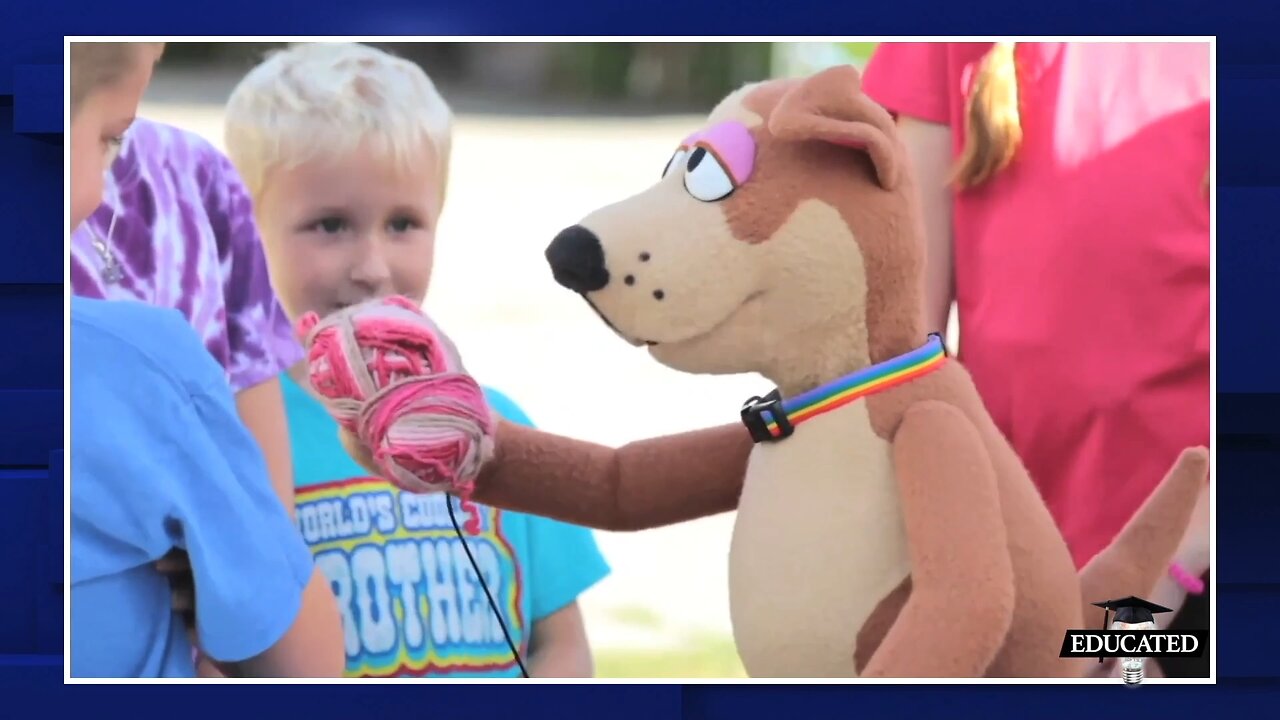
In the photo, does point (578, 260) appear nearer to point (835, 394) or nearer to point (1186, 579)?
point (835, 394)

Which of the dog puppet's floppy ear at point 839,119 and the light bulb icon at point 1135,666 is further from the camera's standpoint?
the light bulb icon at point 1135,666

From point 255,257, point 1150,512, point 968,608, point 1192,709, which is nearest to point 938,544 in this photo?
point 968,608

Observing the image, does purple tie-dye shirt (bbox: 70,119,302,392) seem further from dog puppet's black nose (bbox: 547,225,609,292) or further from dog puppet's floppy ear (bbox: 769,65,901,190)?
dog puppet's floppy ear (bbox: 769,65,901,190)

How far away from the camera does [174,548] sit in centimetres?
147

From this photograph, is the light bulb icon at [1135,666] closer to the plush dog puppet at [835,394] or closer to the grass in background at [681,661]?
the plush dog puppet at [835,394]

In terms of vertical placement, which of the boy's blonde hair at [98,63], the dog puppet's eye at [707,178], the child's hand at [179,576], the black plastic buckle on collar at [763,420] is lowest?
the child's hand at [179,576]

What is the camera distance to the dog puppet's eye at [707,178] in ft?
4.47

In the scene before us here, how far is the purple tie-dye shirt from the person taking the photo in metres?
1.45

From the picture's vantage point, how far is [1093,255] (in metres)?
1.44

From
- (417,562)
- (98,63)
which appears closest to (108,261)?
(98,63)

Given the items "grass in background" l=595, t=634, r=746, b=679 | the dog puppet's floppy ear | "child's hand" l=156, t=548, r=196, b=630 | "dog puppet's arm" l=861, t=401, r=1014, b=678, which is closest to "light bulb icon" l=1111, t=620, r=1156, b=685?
"dog puppet's arm" l=861, t=401, r=1014, b=678

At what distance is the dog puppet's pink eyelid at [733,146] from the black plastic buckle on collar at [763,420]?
0.21 metres

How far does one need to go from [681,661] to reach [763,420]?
28cm

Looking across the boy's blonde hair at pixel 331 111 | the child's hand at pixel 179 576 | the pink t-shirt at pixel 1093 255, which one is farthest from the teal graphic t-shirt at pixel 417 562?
the pink t-shirt at pixel 1093 255
